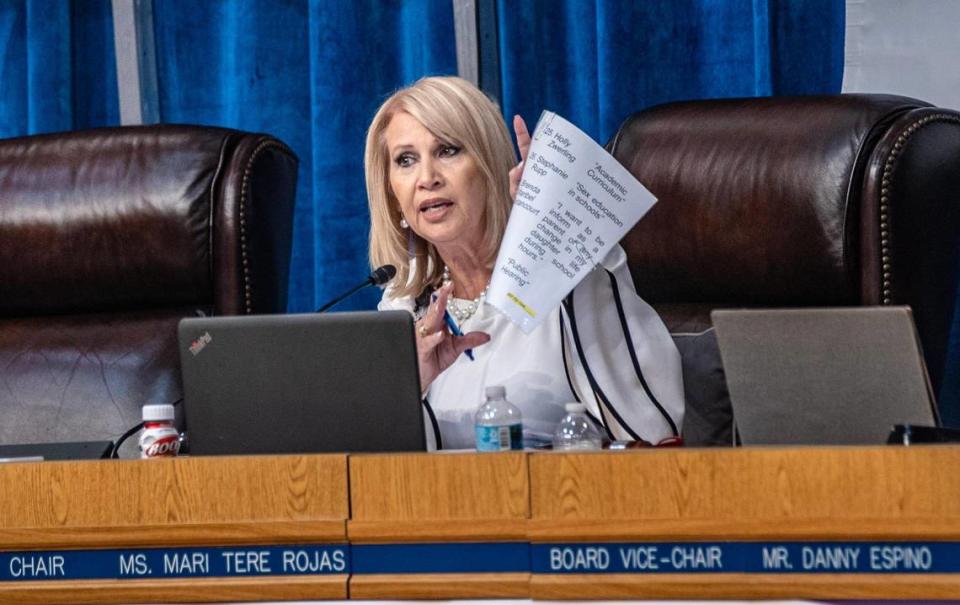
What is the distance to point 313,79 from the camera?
2746mm

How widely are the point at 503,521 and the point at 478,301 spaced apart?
1.09 metres

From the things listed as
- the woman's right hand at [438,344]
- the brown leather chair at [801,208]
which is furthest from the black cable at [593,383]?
the brown leather chair at [801,208]

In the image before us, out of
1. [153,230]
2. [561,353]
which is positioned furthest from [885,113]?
[153,230]

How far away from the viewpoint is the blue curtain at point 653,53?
249 cm

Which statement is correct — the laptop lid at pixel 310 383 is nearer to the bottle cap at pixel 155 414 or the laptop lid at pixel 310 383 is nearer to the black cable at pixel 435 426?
the bottle cap at pixel 155 414

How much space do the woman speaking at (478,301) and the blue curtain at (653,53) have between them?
0.47 meters

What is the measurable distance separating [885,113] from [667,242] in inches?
16.2

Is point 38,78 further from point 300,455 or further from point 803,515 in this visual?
point 803,515

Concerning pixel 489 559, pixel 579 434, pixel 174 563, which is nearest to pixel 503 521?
pixel 489 559

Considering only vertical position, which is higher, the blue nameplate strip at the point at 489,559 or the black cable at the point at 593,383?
the black cable at the point at 593,383

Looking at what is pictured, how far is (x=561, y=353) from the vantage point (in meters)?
2.05

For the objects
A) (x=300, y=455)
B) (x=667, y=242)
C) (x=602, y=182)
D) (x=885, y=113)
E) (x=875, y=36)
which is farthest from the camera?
(x=875, y=36)

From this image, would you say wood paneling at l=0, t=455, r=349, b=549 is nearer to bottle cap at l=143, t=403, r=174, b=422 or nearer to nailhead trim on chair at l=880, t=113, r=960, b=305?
bottle cap at l=143, t=403, r=174, b=422

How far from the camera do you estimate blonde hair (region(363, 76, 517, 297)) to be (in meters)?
2.16
